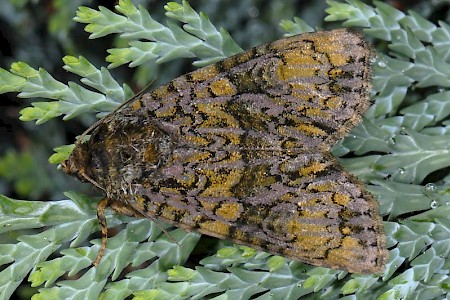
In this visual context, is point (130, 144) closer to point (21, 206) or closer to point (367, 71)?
point (21, 206)

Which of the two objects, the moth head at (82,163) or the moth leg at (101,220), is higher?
the moth head at (82,163)

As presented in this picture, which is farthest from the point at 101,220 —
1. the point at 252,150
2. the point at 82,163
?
the point at 252,150

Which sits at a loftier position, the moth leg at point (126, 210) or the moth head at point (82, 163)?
the moth head at point (82, 163)

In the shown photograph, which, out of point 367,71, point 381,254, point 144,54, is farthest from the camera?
point 144,54

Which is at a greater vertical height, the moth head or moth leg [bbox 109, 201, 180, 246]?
the moth head

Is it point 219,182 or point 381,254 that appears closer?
point 381,254

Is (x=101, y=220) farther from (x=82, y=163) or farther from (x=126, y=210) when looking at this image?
(x=82, y=163)

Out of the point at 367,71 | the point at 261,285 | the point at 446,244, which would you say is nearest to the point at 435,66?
the point at 367,71

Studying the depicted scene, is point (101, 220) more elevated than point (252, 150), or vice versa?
point (252, 150)
